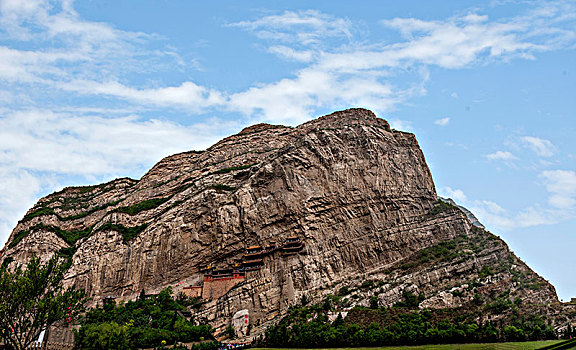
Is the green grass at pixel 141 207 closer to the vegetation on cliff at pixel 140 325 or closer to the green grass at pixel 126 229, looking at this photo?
the green grass at pixel 126 229

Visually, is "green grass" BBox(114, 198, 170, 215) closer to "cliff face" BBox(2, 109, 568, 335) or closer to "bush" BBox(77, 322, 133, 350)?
"cliff face" BBox(2, 109, 568, 335)

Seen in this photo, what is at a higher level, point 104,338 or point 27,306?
point 27,306

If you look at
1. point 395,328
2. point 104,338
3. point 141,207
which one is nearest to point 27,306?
point 104,338

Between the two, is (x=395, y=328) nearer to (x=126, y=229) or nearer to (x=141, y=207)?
(x=126, y=229)

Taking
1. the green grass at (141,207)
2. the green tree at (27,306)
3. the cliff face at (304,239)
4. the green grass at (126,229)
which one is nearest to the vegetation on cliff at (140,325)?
the cliff face at (304,239)

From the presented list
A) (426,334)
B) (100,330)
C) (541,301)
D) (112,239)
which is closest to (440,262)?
(541,301)

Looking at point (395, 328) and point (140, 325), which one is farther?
point (140, 325)

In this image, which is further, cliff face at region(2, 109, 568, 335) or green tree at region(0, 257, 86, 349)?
cliff face at region(2, 109, 568, 335)

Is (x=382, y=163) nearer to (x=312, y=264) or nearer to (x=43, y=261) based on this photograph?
(x=312, y=264)

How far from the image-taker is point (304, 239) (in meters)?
54.3

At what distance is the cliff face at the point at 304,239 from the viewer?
47.9 m

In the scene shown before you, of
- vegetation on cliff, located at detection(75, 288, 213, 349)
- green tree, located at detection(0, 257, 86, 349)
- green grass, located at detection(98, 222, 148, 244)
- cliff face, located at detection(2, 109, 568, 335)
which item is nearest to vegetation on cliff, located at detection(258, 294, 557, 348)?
cliff face, located at detection(2, 109, 568, 335)

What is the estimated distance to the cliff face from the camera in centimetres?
4794

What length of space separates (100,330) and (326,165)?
3065cm
